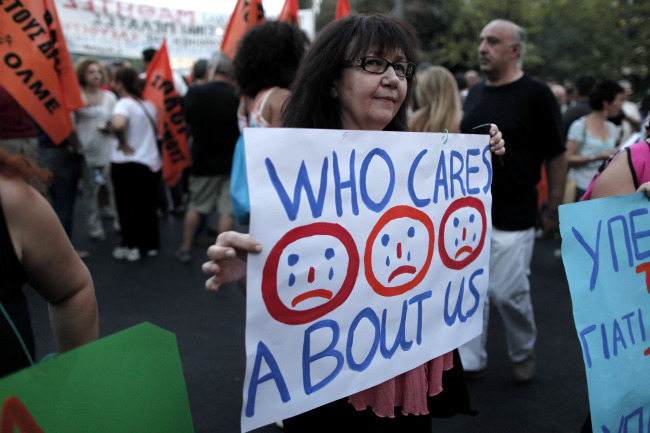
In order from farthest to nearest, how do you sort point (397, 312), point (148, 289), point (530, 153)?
point (148, 289) → point (530, 153) → point (397, 312)

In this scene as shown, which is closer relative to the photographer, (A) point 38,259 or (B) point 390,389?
(A) point 38,259

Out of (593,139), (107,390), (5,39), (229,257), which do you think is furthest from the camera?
(593,139)

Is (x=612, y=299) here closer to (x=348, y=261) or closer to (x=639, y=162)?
(x=639, y=162)

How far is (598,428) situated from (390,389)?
61 cm

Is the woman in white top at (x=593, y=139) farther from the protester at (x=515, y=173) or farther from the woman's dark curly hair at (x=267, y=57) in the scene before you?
the woman's dark curly hair at (x=267, y=57)

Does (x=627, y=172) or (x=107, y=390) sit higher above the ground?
(x=627, y=172)

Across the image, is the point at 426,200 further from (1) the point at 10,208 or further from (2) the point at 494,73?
(2) the point at 494,73

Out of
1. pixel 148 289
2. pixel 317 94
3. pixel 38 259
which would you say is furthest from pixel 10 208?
pixel 148 289

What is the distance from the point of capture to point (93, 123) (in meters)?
5.18

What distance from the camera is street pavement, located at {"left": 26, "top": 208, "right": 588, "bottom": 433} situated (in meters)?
2.62

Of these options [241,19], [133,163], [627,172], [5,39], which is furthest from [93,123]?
[627,172]

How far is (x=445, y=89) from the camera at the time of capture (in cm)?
328

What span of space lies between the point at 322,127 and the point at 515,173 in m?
1.71

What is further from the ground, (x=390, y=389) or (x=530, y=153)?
(x=530, y=153)
